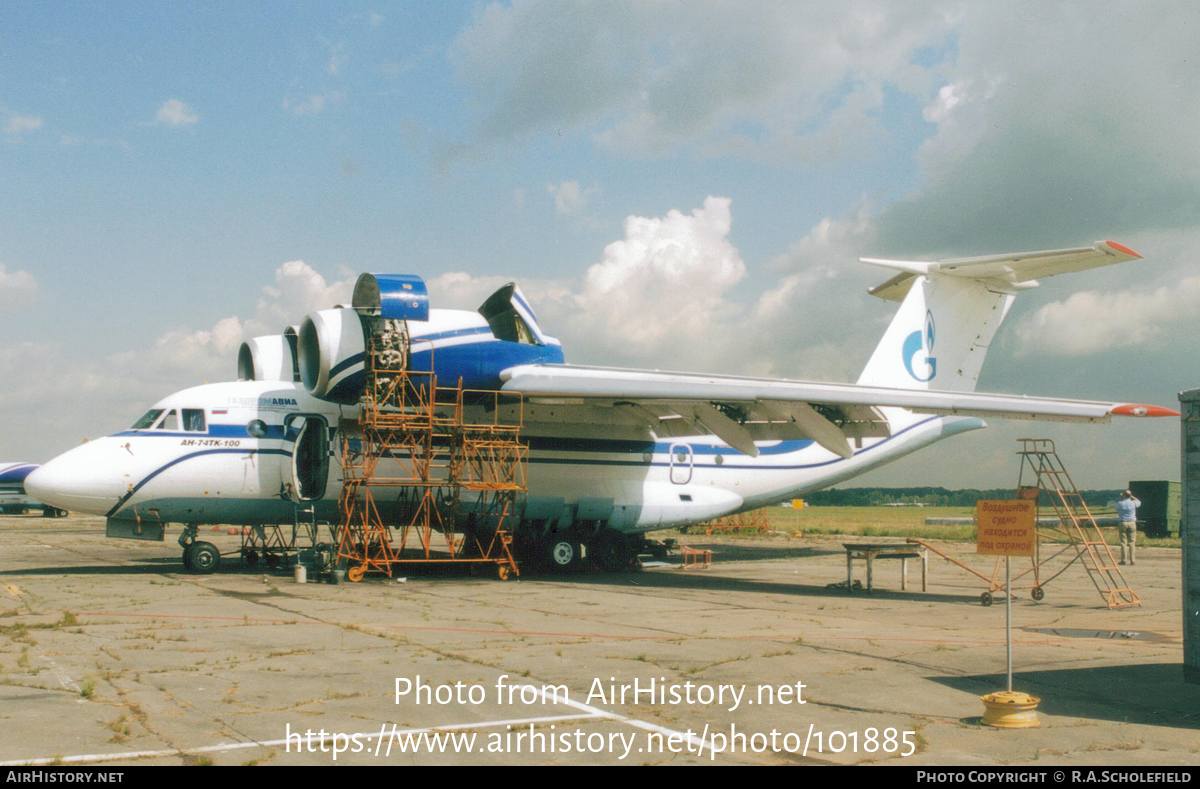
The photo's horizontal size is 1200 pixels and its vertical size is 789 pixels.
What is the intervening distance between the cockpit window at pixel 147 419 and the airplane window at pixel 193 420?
453 millimetres

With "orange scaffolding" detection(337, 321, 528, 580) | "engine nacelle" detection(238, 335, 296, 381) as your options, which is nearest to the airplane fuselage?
"orange scaffolding" detection(337, 321, 528, 580)

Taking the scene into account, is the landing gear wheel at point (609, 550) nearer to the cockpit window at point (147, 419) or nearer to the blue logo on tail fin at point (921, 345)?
the blue logo on tail fin at point (921, 345)

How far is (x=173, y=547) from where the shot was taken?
26172 millimetres

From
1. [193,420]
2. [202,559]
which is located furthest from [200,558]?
[193,420]

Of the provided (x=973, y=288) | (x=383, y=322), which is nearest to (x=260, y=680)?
(x=383, y=322)

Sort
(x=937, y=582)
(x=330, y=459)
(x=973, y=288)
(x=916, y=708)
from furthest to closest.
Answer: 1. (x=973, y=288)
2. (x=937, y=582)
3. (x=330, y=459)
4. (x=916, y=708)

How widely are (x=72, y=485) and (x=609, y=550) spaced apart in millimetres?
9797

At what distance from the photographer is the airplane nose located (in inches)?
595

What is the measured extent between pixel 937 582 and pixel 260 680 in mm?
14334

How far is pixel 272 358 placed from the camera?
18766mm

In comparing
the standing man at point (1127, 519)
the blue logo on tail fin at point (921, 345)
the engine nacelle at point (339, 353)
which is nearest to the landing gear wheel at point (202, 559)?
the engine nacelle at point (339, 353)

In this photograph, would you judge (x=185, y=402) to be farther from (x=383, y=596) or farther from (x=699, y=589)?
(x=699, y=589)

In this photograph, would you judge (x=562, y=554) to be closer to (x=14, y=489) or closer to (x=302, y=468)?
(x=302, y=468)

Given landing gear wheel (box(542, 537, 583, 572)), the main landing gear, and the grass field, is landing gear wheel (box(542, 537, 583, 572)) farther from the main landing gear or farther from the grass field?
the grass field
